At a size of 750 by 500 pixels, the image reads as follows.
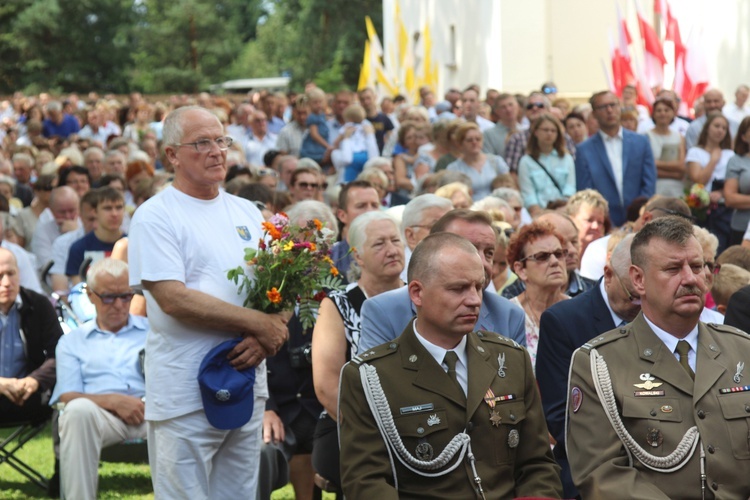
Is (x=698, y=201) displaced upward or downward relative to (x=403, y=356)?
downward

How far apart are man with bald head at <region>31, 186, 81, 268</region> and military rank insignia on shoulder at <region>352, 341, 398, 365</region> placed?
25.1ft

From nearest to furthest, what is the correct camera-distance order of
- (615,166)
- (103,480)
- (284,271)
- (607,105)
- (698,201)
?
1. (284,271)
2. (103,480)
3. (698,201)
4. (607,105)
5. (615,166)

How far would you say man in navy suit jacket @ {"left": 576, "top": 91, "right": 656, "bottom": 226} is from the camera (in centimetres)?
1223

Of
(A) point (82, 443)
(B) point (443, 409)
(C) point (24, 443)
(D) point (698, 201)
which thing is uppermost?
(B) point (443, 409)

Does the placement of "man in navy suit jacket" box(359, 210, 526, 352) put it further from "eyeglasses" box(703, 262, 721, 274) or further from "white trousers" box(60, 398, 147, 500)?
"white trousers" box(60, 398, 147, 500)

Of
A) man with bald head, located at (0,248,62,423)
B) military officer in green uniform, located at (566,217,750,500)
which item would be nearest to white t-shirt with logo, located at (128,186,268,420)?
military officer in green uniform, located at (566,217,750,500)

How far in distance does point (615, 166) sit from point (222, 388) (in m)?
7.86

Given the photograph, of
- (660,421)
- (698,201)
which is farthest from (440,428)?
(698,201)

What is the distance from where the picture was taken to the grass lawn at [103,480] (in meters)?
7.81

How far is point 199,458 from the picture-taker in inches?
212

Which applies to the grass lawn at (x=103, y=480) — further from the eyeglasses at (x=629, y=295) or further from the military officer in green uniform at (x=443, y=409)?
the military officer in green uniform at (x=443, y=409)

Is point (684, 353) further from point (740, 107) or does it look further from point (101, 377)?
point (740, 107)

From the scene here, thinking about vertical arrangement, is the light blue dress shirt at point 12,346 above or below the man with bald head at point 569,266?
below

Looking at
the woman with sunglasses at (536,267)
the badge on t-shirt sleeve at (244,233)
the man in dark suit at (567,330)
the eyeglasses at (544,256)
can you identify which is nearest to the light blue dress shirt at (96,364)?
the badge on t-shirt sleeve at (244,233)
